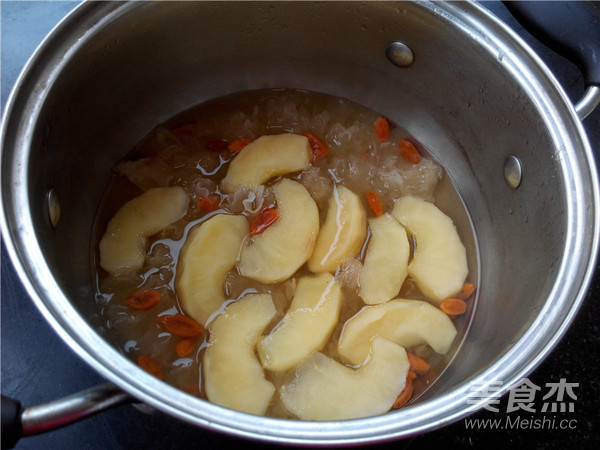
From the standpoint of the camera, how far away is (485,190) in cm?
136

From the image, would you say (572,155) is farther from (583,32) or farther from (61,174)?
(61,174)

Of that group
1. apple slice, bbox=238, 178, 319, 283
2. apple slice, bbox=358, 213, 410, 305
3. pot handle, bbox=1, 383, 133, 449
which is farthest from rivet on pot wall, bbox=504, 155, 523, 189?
pot handle, bbox=1, 383, 133, 449

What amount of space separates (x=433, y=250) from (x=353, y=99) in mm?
507

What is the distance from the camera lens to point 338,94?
149 cm

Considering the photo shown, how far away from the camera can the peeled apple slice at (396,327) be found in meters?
1.11

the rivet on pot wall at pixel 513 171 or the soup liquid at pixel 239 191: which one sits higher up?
the rivet on pot wall at pixel 513 171

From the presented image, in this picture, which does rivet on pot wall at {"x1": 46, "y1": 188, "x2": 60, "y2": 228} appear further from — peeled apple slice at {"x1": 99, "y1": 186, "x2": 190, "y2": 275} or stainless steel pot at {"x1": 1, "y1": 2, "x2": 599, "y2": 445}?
peeled apple slice at {"x1": 99, "y1": 186, "x2": 190, "y2": 275}

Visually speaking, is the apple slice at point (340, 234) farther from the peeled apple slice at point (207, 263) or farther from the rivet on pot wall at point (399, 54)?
the rivet on pot wall at point (399, 54)

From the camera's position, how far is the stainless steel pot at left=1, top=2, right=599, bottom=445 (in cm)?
81

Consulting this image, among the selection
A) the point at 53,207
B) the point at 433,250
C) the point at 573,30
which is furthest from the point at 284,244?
the point at 573,30

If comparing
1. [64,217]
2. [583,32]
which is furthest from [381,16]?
[64,217]

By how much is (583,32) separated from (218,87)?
88 cm

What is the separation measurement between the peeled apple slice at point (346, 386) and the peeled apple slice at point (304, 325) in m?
0.03

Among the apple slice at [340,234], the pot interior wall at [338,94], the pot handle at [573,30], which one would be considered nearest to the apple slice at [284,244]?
the apple slice at [340,234]
